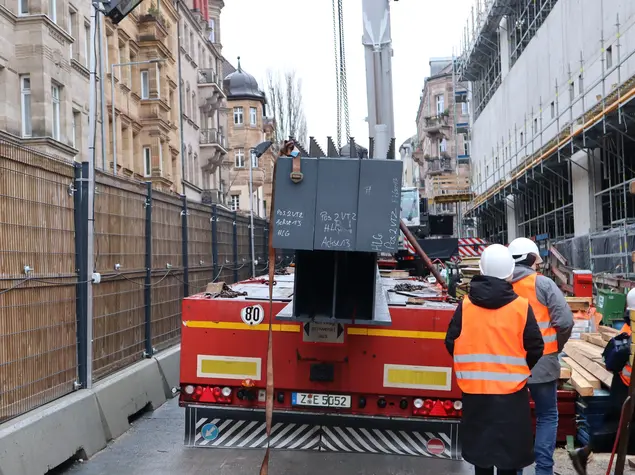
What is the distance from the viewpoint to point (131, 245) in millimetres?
9867

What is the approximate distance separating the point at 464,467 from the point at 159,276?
17.9ft

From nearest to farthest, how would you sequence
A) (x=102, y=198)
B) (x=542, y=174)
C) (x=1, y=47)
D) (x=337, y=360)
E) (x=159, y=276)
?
(x=337, y=360) → (x=102, y=198) → (x=159, y=276) → (x=1, y=47) → (x=542, y=174)

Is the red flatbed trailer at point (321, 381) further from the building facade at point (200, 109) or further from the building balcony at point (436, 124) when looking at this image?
the building balcony at point (436, 124)

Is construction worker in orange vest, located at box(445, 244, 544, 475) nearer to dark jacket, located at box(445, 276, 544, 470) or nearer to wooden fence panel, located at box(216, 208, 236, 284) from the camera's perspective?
dark jacket, located at box(445, 276, 544, 470)

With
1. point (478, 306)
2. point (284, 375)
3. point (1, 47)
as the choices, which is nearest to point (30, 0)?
point (1, 47)

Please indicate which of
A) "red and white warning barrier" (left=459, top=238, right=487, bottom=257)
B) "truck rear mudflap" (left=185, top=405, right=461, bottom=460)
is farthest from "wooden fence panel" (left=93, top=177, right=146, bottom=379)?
"red and white warning barrier" (left=459, top=238, right=487, bottom=257)

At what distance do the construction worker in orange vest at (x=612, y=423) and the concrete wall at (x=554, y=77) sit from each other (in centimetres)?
1277

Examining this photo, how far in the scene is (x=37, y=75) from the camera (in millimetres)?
23453

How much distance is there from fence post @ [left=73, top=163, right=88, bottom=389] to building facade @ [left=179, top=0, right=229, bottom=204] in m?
35.7

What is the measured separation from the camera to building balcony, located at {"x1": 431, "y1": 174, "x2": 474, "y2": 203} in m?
48.8

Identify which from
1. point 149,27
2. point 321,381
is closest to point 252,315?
point 321,381

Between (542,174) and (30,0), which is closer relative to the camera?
(30,0)

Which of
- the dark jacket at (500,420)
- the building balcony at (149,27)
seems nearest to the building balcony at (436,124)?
the building balcony at (149,27)

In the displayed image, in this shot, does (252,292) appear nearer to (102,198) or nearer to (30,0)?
(102,198)
